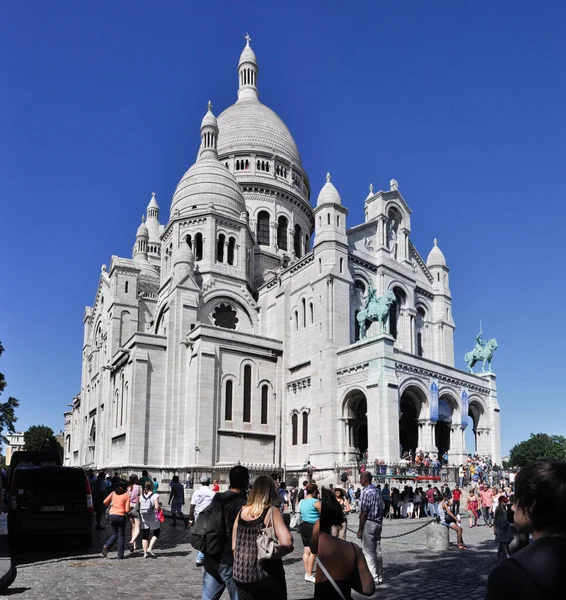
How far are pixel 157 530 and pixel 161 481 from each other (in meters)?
26.7

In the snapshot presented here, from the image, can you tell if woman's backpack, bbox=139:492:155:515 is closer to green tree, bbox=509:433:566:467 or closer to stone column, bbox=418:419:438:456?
stone column, bbox=418:419:438:456

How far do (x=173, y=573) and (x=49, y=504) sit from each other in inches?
189

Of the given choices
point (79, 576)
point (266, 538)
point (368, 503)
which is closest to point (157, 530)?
point (79, 576)

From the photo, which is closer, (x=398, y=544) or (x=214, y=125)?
(x=398, y=544)

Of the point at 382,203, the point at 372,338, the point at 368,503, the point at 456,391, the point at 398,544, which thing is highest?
the point at 382,203

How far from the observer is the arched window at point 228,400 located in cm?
4278

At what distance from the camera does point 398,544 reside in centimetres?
1836

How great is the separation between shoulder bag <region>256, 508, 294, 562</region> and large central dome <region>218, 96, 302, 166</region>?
193 ft

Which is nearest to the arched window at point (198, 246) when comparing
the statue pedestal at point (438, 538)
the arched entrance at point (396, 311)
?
the arched entrance at point (396, 311)

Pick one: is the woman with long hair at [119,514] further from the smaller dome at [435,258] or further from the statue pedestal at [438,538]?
the smaller dome at [435,258]

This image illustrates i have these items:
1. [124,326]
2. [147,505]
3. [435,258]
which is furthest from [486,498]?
[124,326]

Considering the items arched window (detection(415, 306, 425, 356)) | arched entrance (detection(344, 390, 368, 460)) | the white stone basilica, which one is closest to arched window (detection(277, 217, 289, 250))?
the white stone basilica

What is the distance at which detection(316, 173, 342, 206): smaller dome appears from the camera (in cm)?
4334

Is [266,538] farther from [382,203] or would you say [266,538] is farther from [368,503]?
[382,203]
